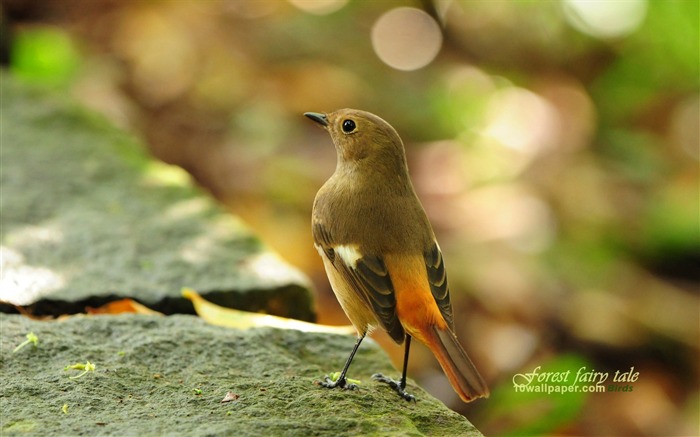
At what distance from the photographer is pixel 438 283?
2.88 m

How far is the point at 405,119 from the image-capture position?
7.12m

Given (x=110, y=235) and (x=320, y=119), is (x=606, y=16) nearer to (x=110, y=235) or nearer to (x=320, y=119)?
(x=320, y=119)

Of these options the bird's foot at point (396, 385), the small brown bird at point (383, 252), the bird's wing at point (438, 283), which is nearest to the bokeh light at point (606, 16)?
the small brown bird at point (383, 252)

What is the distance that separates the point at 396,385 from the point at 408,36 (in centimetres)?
579

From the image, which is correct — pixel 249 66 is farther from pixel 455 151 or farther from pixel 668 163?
pixel 668 163

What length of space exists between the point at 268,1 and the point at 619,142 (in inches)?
135

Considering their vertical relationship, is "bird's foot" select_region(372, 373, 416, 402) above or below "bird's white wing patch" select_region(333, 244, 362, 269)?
below

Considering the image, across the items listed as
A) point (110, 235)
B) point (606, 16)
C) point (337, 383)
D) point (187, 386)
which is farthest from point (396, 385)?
point (606, 16)

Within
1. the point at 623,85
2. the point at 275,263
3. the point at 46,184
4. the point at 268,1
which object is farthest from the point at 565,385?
the point at 268,1

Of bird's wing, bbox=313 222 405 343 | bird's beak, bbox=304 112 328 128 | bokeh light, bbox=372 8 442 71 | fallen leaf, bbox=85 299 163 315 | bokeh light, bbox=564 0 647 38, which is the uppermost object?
bokeh light, bbox=564 0 647 38

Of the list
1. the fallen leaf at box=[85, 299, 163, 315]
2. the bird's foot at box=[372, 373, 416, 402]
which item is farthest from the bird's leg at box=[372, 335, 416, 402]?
the fallen leaf at box=[85, 299, 163, 315]

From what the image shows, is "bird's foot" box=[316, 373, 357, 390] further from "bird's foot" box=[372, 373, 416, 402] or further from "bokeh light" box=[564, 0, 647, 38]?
"bokeh light" box=[564, 0, 647, 38]

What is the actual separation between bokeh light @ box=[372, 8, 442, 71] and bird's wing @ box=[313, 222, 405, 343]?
5.17 meters

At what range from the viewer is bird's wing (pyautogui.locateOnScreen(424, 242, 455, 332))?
2830 mm
